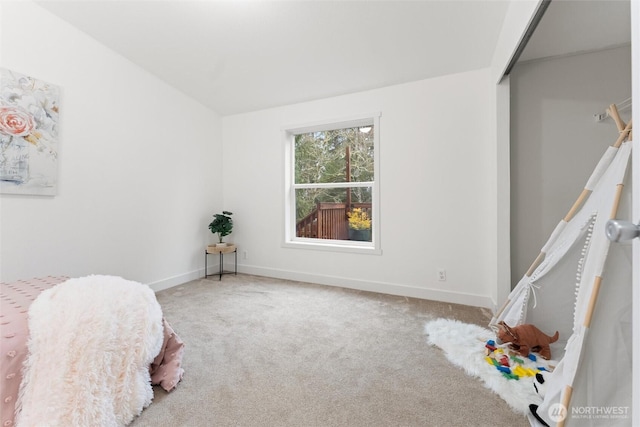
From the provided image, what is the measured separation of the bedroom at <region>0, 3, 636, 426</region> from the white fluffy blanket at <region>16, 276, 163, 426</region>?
150 cm

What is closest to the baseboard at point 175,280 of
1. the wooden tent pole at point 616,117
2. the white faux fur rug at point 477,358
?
the white faux fur rug at point 477,358

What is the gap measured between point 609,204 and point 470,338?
1.20m

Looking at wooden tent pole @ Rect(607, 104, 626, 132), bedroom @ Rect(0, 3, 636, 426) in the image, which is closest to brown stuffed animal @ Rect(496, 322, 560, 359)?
bedroom @ Rect(0, 3, 636, 426)

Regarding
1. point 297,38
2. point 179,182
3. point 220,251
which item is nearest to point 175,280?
point 220,251

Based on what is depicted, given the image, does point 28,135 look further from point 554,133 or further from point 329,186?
point 554,133

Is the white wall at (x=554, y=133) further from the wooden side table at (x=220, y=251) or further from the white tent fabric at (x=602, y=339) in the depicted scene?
the wooden side table at (x=220, y=251)

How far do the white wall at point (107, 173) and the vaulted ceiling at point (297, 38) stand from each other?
268mm

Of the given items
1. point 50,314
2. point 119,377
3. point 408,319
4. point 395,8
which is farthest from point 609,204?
point 50,314

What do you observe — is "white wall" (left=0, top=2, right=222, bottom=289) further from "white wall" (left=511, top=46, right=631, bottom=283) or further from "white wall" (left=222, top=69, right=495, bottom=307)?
"white wall" (left=511, top=46, right=631, bottom=283)

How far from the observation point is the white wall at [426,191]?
2678mm

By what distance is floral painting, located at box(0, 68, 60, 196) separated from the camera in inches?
82.4

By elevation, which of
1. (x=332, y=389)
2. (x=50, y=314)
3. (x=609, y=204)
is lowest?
(x=332, y=389)

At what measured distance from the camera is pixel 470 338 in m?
1.98

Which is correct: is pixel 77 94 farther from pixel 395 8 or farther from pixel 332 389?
pixel 332 389
